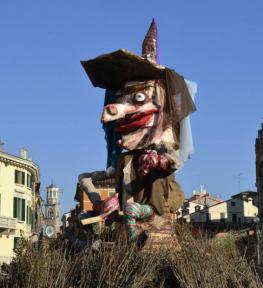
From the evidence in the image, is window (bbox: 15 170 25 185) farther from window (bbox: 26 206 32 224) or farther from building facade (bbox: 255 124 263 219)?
building facade (bbox: 255 124 263 219)

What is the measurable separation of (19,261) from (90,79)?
9.98 feet

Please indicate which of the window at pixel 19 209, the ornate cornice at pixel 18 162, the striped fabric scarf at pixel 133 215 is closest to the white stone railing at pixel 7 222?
the window at pixel 19 209

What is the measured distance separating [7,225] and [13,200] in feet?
13.6

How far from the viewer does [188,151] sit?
29.8ft

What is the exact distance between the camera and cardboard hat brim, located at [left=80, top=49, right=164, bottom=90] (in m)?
8.88

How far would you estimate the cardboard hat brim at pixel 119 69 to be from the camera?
8883 mm

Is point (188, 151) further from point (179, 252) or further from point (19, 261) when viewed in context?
point (19, 261)

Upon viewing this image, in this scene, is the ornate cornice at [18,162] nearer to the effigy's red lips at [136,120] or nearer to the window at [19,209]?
the window at [19,209]

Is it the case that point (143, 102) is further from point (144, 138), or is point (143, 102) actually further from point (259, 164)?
point (259, 164)

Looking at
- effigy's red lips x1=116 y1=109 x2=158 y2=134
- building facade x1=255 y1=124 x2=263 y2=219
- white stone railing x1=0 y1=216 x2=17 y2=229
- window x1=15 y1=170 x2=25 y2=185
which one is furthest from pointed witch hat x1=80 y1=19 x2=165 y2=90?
window x1=15 y1=170 x2=25 y2=185

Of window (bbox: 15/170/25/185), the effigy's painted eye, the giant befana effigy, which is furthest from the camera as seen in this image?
window (bbox: 15/170/25/185)

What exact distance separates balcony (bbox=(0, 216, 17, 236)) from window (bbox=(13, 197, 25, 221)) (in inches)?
59.2

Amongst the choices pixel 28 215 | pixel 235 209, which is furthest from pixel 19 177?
pixel 235 209

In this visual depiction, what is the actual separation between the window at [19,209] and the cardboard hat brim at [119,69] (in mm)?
45345
